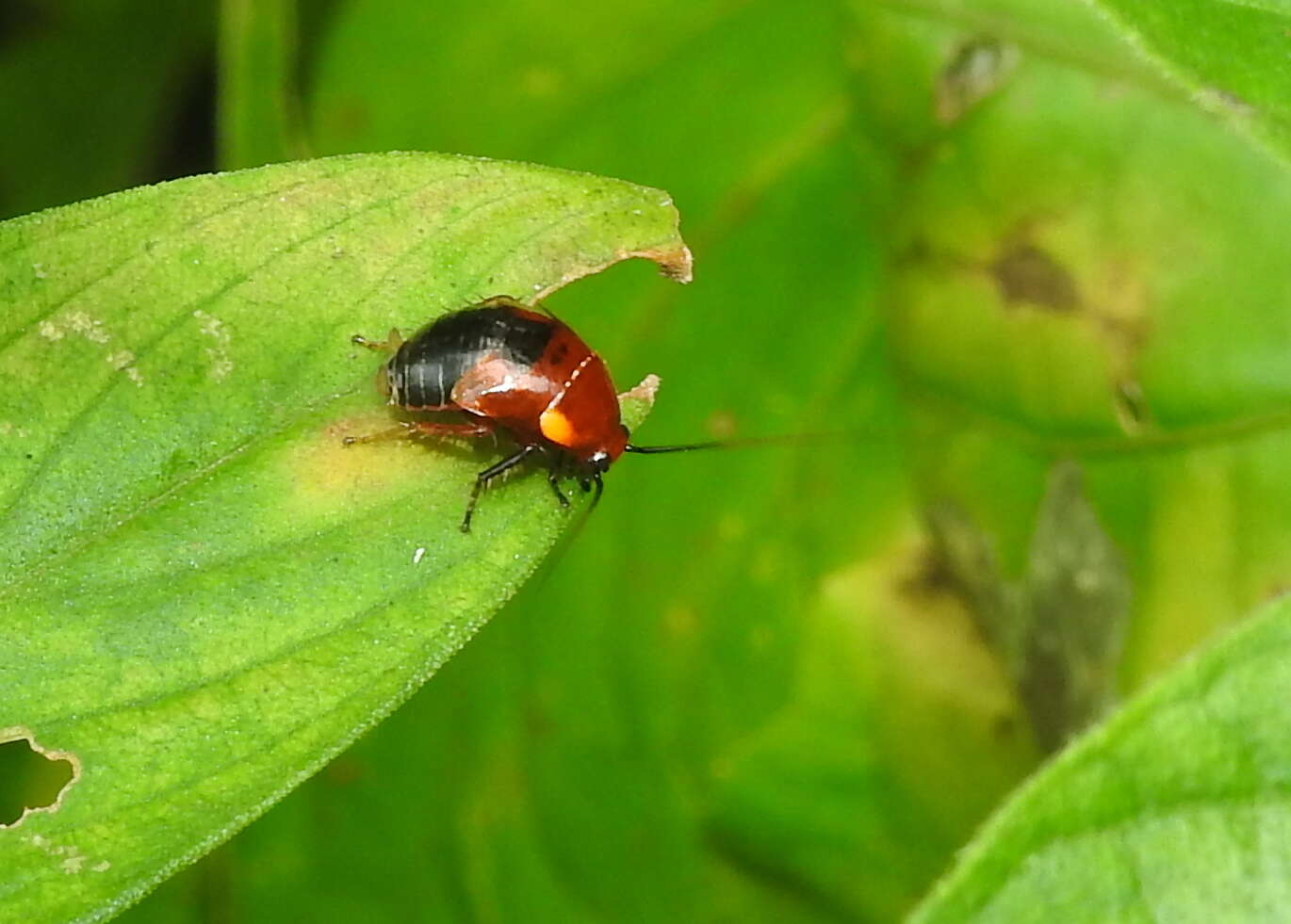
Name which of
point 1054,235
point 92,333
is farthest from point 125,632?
point 1054,235

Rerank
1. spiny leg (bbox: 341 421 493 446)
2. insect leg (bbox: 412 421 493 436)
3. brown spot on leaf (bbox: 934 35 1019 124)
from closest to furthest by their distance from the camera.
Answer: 1. spiny leg (bbox: 341 421 493 446)
2. insect leg (bbox: 412 421 493 436)
3. brown spot on leaf (bbox: 934 35 1019 124)

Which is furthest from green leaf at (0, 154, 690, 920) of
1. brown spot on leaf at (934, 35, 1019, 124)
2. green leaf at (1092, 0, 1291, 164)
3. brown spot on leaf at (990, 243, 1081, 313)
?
brown spot on leaf at (934, 35, 1019, 124)

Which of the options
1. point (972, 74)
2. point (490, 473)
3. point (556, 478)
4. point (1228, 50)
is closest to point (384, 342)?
point (490, 473)

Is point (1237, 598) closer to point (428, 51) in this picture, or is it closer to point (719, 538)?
point (719, 538)

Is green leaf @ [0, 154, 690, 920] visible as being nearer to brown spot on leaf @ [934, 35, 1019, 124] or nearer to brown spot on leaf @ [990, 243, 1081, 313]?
brown spot on leaf @ [990, 243, 1081, 313]

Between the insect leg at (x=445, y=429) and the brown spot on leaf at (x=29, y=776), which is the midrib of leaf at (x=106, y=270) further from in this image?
the brown spot on leaf at (x=29, y=776)

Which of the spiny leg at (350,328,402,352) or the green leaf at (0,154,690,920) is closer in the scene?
the green leaf at (0,154,690,920)
